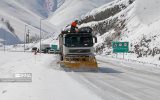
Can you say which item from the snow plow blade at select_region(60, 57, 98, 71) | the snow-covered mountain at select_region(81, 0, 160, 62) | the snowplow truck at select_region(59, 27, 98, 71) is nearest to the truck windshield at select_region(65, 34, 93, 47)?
the snowplow truck at select_region(59, 27, 98, 71)

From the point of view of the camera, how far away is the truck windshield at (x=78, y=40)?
33.6 metres

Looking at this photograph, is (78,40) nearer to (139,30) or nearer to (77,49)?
(77,49)

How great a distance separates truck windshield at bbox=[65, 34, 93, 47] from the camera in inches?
1323

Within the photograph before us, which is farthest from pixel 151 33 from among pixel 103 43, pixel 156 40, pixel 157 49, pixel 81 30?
pixel 81 30

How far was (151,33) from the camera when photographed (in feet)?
212

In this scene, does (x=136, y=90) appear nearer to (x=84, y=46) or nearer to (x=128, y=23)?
(x=84, y=46)

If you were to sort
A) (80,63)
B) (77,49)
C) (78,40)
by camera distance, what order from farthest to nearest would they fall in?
(78,40)
(77,49)
(80,63)

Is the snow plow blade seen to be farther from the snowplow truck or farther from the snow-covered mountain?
the snow-covered mountain

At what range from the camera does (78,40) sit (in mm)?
33625

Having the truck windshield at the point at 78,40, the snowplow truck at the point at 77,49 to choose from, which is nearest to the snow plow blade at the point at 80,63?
the snowplow truck at the point at 77,49

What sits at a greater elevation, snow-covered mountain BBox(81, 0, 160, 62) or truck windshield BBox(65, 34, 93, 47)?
snow-covered mountain BBox(81, 0, 160, 62)

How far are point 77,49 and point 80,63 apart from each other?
4.10ft

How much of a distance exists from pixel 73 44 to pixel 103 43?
5377 centimetres

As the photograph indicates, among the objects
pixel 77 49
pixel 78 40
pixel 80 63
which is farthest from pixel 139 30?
pixel 80 63
